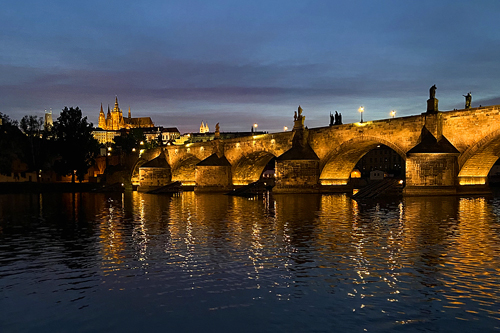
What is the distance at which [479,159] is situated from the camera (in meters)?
33.4

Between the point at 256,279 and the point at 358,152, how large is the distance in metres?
35.9

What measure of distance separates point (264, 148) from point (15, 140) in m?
41.3

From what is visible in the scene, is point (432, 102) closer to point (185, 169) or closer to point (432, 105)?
point (432, 105)

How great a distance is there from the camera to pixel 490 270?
10.4m

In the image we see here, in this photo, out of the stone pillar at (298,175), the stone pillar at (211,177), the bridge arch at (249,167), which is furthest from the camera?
the bridge arch at (249,167)

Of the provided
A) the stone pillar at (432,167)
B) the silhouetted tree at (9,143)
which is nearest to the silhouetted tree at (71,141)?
the silhouetted tree at (9,143)

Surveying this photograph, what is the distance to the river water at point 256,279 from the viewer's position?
7520mm

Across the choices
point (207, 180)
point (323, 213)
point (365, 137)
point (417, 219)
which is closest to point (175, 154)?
point (207, 180)

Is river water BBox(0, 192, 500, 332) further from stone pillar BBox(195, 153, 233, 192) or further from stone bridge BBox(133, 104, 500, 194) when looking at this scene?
stone pillar BBox(195, 153, 233, 192)

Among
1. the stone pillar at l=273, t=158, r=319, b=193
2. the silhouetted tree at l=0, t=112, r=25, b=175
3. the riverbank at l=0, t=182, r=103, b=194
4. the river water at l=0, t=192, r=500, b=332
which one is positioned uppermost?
the silhouetted tree at l=0, t=112, r=25, b=175

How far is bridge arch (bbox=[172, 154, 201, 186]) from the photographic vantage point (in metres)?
66.1

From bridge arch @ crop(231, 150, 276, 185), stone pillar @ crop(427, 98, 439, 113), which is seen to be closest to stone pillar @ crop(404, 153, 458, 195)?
stone pillar @ crop(427, 98, 439, 113)

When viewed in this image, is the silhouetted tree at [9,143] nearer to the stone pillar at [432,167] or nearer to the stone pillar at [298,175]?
the stone pillar at [298,175]

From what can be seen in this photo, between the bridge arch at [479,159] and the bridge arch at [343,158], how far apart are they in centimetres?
583
